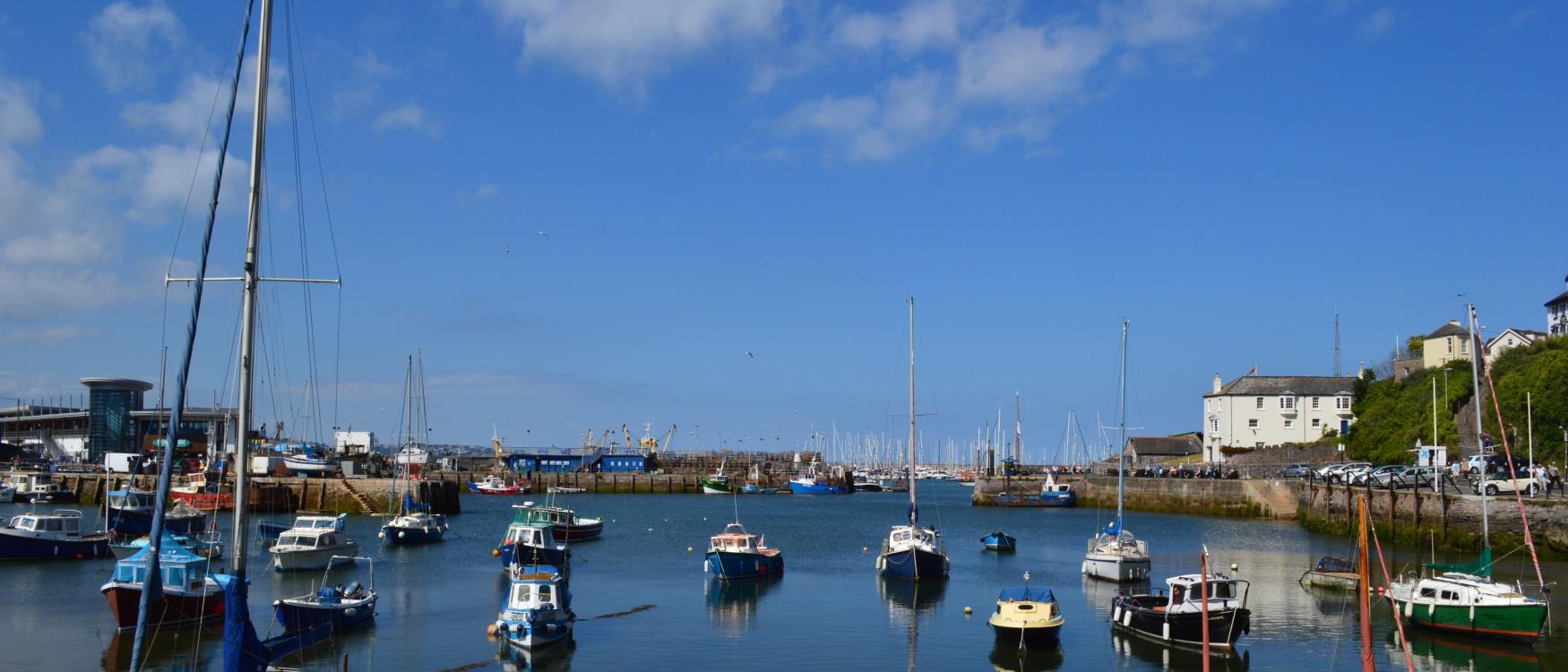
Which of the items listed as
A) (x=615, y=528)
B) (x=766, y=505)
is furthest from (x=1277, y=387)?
(x=615, y=528)

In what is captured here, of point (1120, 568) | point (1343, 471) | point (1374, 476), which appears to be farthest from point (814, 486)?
point (1120, 568)

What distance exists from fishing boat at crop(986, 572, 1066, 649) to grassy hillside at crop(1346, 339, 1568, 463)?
54.6 metres

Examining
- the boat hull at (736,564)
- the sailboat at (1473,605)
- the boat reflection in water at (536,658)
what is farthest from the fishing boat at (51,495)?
the sailboat at (1473,605)

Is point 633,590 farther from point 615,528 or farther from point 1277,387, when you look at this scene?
point 1277,387

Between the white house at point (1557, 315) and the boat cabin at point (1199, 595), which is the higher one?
the white house at point (1557, 315)

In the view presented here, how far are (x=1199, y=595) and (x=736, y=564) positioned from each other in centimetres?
2242

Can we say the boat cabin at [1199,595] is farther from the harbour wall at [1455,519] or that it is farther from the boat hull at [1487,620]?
the harbour wall at [1455,519]

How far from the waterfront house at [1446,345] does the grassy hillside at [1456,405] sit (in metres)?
2.84

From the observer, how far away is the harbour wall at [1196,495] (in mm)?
94062

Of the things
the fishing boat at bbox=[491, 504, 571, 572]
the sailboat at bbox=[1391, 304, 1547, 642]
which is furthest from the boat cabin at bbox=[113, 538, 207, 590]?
the sailboat at bbox=[1391, 304, 1547, 642]

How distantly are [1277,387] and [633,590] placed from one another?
3541 inches

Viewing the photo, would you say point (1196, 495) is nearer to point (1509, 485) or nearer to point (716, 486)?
point (1509, 485)

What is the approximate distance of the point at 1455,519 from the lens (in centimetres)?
6297

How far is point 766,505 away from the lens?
131000 mm
